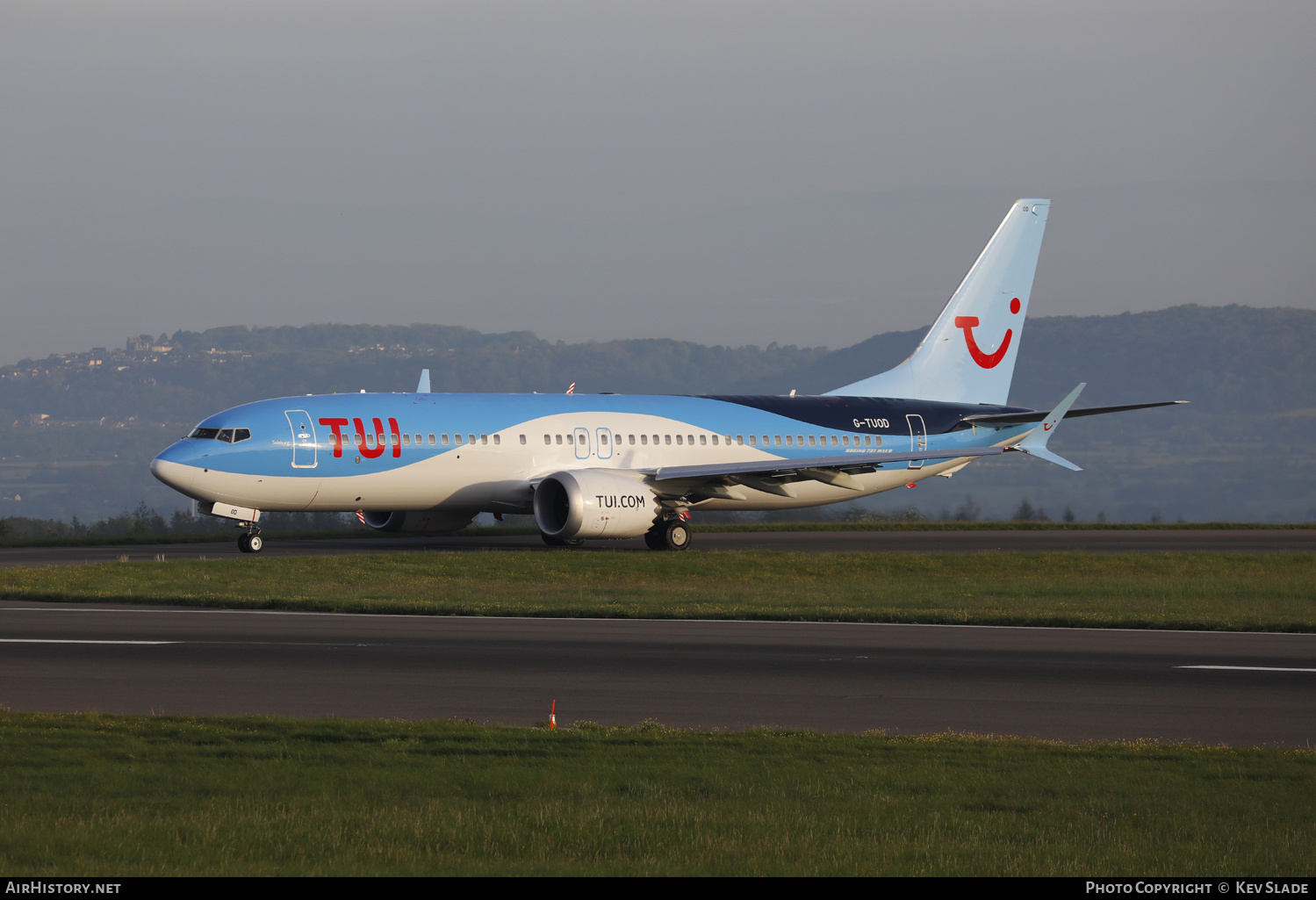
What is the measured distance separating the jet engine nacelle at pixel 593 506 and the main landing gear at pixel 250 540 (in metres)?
7.26

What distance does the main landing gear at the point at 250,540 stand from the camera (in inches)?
1401

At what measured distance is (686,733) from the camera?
12.9 metres

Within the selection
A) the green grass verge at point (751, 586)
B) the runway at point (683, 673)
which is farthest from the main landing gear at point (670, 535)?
the runway at point (683, 673)

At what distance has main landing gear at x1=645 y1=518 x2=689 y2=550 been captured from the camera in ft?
125

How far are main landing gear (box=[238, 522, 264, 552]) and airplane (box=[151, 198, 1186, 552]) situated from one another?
4cm

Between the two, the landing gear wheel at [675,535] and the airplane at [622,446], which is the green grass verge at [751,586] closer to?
the landing gear wheel at [675,535]

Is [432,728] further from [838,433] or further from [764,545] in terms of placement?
[838,433]

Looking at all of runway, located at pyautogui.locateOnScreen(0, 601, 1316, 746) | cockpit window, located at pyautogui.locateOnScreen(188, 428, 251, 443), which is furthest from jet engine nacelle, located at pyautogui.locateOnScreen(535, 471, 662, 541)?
runway, located at pyautogui.locateOnScreen(0, 601, 1316, 746)

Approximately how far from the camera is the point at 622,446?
128 feet

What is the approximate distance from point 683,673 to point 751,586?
1324 centimetres

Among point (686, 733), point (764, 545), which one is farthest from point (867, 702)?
point (764, 545)

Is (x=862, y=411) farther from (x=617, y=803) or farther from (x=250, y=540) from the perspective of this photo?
(x=617, y=803)

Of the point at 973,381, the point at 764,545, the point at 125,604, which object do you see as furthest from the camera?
the point at 973,381
